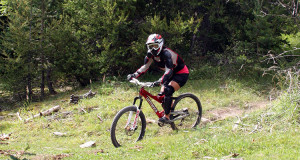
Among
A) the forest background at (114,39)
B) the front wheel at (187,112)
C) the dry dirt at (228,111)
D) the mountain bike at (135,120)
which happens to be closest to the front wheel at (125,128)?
the mountain bike at (135,120)

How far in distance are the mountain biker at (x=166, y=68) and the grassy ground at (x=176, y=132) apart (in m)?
0.84

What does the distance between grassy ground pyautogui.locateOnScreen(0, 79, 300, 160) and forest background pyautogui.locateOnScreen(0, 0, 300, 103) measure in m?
0.97

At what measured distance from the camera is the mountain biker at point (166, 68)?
6.38 metres

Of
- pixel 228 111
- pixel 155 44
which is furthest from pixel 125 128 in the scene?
pixel 228 111

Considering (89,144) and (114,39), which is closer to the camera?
(89,144)

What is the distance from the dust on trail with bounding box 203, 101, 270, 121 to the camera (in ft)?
27.3

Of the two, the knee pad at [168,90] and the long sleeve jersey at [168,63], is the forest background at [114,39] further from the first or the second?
the knee pad at [168,90]

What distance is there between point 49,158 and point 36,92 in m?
8.50

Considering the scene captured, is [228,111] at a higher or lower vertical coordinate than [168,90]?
lower

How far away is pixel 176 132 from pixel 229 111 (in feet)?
8.40

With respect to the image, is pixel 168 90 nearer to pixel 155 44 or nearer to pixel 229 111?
pixel 155 44

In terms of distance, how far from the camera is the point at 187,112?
7309mm

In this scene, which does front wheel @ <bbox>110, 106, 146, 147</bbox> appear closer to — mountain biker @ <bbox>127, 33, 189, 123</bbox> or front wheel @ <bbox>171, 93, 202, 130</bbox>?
mountain biker @ <bbox>127, 33, 189, 123</bbox>

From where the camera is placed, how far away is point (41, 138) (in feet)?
24.9
